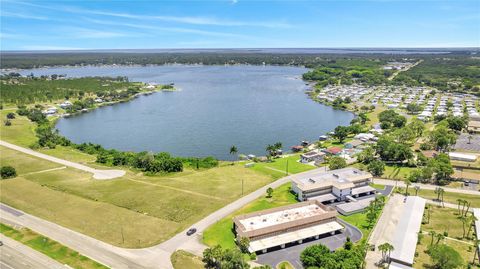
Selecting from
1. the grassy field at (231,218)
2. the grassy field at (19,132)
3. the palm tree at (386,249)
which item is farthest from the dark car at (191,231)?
the grassy field at (19,132)

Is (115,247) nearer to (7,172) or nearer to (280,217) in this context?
(280,217)

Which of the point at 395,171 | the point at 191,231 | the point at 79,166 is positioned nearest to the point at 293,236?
the point at 191,231

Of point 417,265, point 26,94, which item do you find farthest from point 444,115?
point 26,94

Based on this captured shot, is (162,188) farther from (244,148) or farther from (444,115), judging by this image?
(444,115)

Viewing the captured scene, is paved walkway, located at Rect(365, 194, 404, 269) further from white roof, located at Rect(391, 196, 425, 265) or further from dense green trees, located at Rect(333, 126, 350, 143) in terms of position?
dense green trees, located at Rect(333, 126, 350, 143)

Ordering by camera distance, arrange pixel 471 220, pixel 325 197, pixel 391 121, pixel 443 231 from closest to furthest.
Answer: pixel 443 231 < pixel 471 220 < pixel 325 197 < pixel 391 121

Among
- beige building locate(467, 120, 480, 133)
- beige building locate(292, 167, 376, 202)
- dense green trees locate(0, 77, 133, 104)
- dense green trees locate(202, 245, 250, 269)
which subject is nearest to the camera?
dense green trees locate(202, 245, 250, 269)

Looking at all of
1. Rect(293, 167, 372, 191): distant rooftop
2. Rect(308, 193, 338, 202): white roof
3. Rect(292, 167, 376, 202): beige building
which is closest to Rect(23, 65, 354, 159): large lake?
Rect(293, 167, 372, 191): distant rooftop
